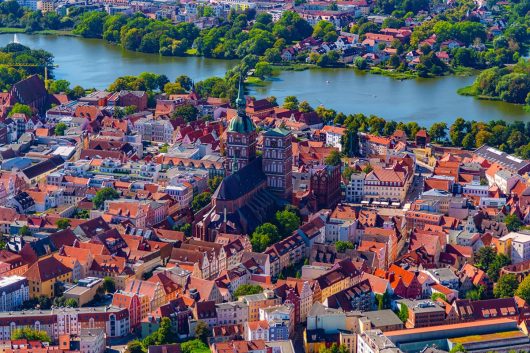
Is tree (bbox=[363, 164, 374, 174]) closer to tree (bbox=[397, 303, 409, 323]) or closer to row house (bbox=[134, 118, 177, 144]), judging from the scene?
row house (bbox=[134, 118, 177, 144])

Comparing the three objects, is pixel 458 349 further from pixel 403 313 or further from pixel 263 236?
pixel 263 236

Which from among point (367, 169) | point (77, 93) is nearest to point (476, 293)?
point (367, 169)

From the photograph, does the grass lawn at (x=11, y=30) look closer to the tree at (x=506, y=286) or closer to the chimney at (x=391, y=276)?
the chimney at (x=391, y=276)

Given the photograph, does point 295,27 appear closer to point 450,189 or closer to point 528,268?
point 450,189

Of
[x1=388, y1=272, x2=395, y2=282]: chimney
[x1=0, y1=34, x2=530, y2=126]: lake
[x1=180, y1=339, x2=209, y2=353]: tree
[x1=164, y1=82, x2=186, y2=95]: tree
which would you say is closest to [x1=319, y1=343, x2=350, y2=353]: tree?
[x1=180, y1=339, x2=209, y2=353]: tree

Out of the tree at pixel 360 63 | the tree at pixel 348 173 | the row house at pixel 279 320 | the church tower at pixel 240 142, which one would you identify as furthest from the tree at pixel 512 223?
the tree at pixel 360 63

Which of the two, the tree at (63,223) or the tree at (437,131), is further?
the tree at (437,131)

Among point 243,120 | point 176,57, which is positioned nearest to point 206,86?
point 176,57
